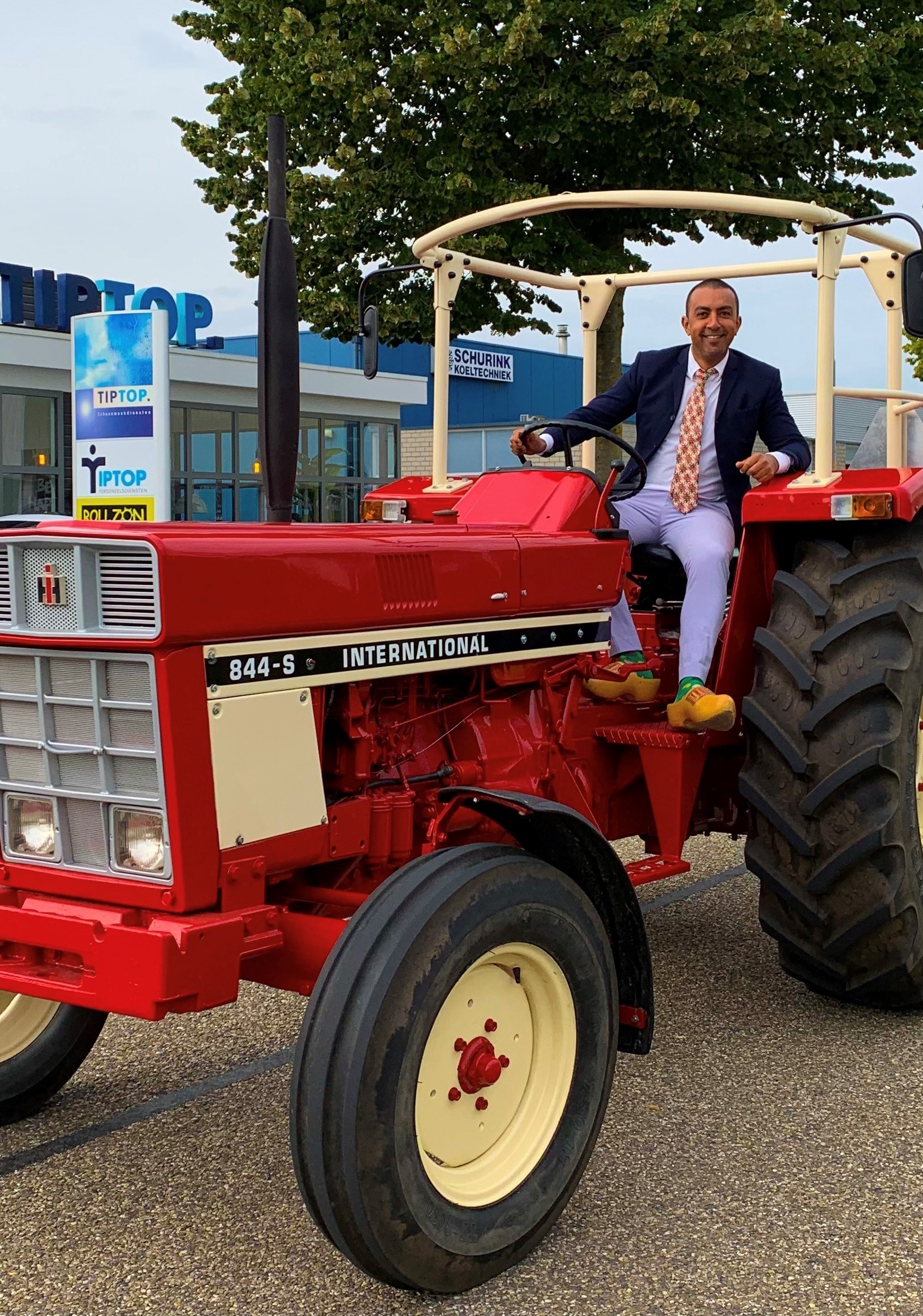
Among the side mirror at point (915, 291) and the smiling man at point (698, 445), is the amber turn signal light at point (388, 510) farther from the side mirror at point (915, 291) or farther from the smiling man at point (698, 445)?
the side mirror at point (915, 291)

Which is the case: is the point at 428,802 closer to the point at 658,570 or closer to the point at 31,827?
the point at 31,827

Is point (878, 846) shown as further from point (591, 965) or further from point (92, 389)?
point (92, 389)

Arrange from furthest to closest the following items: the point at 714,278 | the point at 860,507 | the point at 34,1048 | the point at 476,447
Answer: the point at 476,447, the point at 714,278, the point at 860,507, the point at 34,1048

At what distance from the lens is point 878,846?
3.84 meters

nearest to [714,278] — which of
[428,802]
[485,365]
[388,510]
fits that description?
[388,510]

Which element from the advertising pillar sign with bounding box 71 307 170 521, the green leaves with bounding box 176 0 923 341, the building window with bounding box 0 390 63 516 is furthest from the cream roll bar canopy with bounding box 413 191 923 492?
the building window with bounding box 0 390 63 516

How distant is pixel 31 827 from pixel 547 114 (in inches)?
409

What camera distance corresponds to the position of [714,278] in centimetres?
486

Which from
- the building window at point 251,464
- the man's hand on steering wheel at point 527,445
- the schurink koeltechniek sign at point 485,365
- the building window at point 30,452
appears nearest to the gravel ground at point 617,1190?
the man's hand on steering wheel at point 527,445

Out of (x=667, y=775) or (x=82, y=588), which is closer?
(x=82, y=588)

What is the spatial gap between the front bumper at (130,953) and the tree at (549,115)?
8.82 m

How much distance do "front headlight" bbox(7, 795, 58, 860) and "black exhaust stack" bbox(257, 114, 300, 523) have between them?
280cm

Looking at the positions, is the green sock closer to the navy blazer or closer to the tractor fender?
the navy blazer

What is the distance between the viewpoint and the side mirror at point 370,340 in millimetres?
5168
